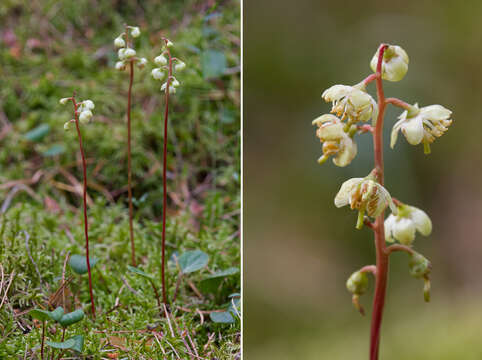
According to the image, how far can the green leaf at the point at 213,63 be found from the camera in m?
1.46

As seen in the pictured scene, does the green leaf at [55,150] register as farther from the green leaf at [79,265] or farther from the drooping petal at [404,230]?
the drooping petal at [404,230]

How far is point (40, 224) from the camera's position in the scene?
1228 millimetres

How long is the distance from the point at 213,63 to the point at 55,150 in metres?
0.53

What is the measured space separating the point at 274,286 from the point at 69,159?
2.37 ft

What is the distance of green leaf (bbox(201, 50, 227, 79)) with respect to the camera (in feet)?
4.81

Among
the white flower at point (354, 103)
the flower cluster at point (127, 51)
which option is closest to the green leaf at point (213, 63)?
the flower cluster at point (127, 51)

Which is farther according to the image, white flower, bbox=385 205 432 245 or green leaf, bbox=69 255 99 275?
green leaf, bbox=69 255 99 275

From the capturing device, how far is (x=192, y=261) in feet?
3.18

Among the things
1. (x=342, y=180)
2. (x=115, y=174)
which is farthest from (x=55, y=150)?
(x=342, y=180)

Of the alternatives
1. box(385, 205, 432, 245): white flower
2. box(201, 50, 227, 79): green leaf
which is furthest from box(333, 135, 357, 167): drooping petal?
box(201, 50, 227, 79): green leaf

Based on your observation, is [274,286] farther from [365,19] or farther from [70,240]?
[365,19]

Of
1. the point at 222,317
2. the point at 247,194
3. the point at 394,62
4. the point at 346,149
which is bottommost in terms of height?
the point at 222,317

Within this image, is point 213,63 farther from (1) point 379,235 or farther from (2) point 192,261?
(1) point 379,235

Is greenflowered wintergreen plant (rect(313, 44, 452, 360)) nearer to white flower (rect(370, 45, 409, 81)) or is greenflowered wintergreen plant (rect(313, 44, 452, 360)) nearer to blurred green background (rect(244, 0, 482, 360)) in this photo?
white flower (rect(370, 45, 409, 81))
